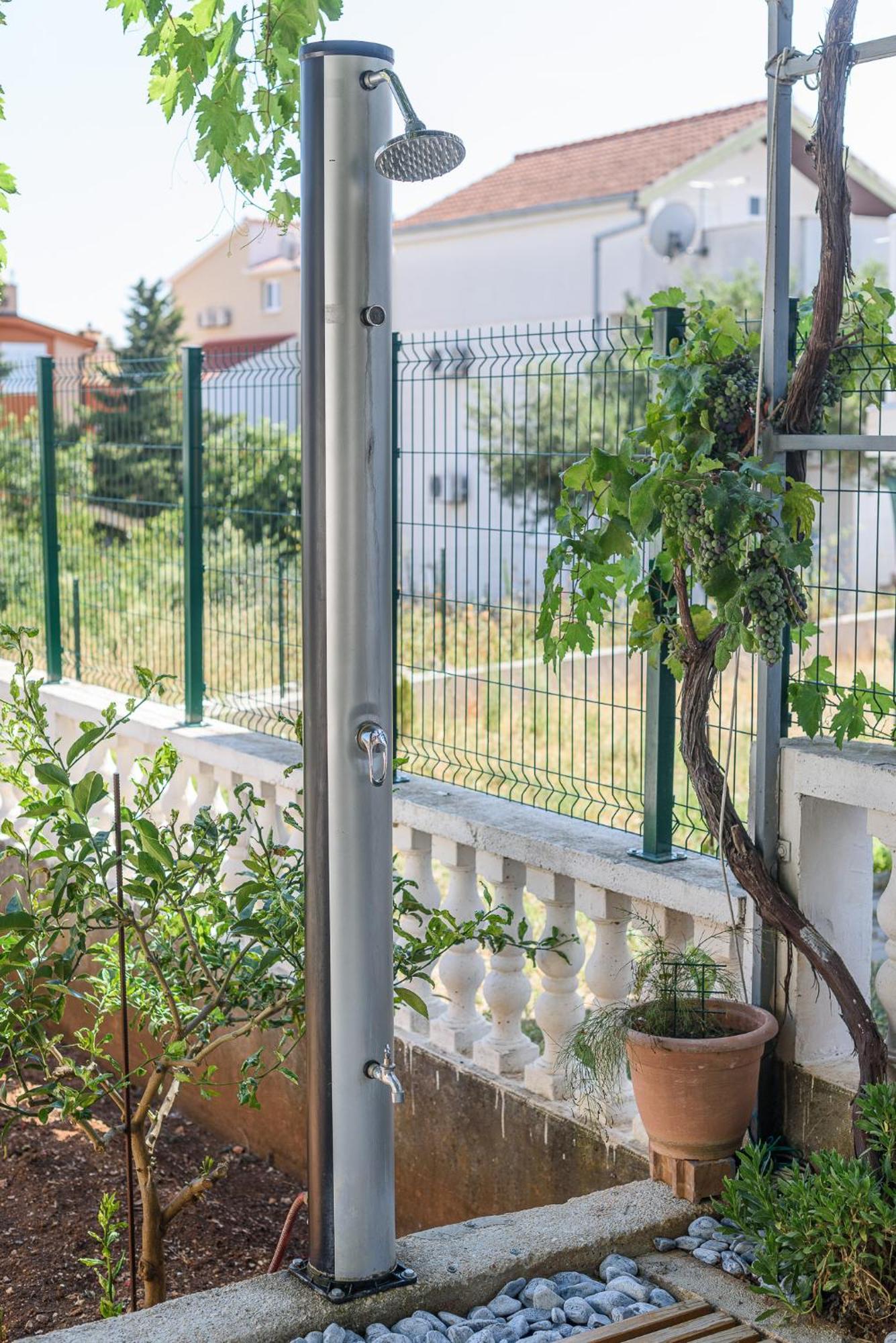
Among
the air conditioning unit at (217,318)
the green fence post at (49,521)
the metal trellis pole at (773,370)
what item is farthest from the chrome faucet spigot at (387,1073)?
the air conditioning unit at (217,318)

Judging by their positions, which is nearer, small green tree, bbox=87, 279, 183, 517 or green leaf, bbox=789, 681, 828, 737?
green leaf, bbox=789, 681, 828, 737

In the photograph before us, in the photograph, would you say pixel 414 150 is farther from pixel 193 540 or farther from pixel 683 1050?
pixel 193 540

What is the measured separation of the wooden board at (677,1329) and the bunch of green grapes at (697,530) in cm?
150

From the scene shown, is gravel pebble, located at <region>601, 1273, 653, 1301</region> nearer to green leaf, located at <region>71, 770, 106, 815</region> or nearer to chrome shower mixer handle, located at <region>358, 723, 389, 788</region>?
chrome shower mixer handle, located at <region>358, 723, 389, 788</region>

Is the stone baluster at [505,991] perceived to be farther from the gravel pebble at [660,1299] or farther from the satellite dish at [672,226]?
the satellite dish at [672,226]

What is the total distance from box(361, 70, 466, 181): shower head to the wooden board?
7.16ft

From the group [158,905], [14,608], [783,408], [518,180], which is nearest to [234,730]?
[158,905]

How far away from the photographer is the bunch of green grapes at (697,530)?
126 inches

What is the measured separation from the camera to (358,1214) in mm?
2941

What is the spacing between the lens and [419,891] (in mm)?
4629

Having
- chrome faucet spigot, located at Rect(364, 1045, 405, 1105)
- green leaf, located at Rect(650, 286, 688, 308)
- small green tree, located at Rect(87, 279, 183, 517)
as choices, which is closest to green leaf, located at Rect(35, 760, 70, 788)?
chrome faucet spigot, located at Rect(364, 1045, 405, 1105)

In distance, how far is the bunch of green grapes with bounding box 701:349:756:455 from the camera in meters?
3.50

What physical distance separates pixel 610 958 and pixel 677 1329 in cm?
128

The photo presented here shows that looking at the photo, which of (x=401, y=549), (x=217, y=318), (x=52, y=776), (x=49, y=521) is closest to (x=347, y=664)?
(x=52, y=776)
